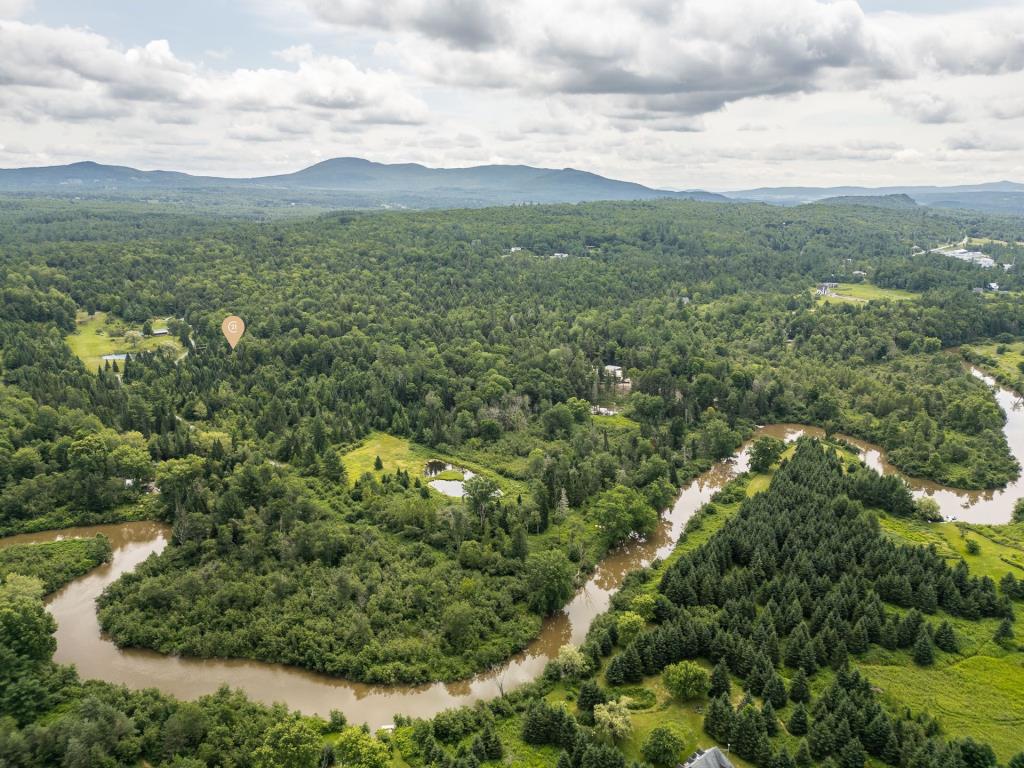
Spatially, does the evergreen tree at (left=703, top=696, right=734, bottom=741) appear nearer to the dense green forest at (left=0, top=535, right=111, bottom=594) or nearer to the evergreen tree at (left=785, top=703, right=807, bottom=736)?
the evergreen tree at (left=785, top=703, right=807, bottom=736)

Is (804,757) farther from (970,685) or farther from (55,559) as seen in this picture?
(55,559)

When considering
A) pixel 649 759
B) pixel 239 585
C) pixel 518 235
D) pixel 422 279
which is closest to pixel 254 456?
pixel 239 585

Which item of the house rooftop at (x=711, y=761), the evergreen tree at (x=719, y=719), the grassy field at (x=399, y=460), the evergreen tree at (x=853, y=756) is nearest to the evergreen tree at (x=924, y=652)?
the evergreen tree at (x=853, y=756)

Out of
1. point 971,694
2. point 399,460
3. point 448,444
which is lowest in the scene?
point 971,694

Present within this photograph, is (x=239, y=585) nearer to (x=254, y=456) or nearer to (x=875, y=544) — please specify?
(x=254, y=456)

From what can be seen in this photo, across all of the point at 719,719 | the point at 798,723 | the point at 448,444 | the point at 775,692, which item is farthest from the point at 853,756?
the point at 448,444

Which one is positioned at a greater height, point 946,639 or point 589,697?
point 589,697

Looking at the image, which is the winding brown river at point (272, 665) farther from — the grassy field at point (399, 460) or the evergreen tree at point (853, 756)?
the evergreen tree at point (853, 756)
